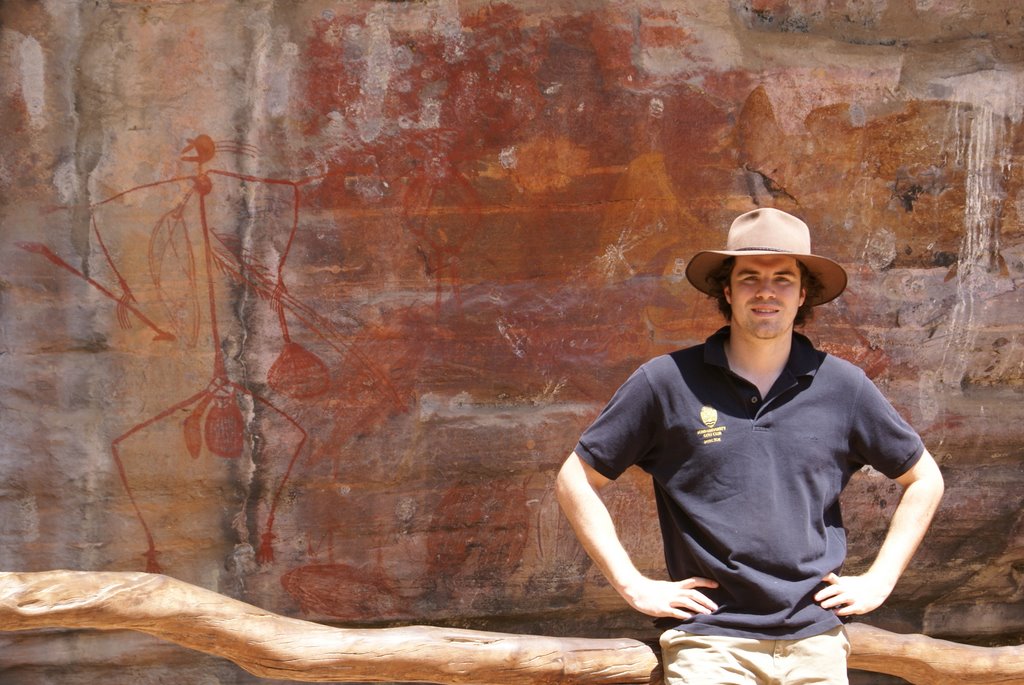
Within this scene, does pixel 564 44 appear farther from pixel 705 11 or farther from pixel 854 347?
pixel 854 347

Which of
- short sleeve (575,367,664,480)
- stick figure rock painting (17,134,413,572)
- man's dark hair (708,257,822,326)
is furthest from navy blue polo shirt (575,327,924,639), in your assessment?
stick figure rock painting (17,134,413,572)

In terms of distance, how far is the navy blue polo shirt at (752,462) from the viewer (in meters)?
2.32

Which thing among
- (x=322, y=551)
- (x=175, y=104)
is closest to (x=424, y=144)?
(x=175, y=104)

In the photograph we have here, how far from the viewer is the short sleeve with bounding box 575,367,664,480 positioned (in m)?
2.43

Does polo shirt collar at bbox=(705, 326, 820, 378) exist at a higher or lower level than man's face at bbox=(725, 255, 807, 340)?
lower

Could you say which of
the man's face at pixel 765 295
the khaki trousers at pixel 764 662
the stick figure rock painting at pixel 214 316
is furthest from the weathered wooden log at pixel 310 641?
the stick figure rock painting at pixel 214 316

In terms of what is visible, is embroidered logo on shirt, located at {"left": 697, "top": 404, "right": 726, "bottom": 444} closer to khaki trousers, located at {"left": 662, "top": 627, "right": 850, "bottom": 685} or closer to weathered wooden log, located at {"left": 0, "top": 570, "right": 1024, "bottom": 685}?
khaki trousers, located at {"left": 662, "top": 627, "right": 850, "bottom": 685}

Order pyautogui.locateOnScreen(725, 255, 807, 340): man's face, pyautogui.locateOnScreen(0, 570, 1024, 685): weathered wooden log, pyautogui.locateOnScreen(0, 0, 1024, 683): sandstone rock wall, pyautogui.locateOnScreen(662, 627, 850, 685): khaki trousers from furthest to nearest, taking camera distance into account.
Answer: pyautogui.locateOnScreen(0, 0, 1024, 683): sandstone rock wall
pyautogui.locateOnScreen(0, 570, 1024, 685): weathered wooden log
pyautogui.locateOnScreen(725, 255, 807, 340): man's face
pyautogui.locateOnScreen(662, 627, 850, 685): khaki trousers

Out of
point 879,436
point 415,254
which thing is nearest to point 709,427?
point 879,436

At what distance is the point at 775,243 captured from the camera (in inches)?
96.4

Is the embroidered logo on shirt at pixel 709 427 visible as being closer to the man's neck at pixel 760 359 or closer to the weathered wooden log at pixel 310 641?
the man's neck at pixel 760 359

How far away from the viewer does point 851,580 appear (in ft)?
7.89

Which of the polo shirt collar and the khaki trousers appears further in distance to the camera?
the polo shirt collar

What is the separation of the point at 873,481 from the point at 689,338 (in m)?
0.97
